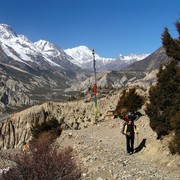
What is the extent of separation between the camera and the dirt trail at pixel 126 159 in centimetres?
1457

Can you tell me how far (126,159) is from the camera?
17250 mm

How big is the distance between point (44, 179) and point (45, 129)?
20278 millimetres

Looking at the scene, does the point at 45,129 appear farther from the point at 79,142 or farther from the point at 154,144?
the point at 154,144

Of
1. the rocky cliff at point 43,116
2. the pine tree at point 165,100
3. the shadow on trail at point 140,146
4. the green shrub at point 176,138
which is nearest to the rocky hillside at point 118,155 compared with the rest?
the shadow on trail at point 140,146

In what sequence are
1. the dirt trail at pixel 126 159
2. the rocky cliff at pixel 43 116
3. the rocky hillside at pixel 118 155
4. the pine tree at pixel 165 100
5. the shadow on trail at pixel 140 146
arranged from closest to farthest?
1. the dirt trail at pixel 126 159
2. the rocky hillside at pixel 118 155
3. the pine tree at pixel 165 100
4. the shadow on trail at pixel 140 146
5. the rocky cliff at pixel 43 116

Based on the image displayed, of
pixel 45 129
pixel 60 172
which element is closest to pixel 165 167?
pixel 60 172

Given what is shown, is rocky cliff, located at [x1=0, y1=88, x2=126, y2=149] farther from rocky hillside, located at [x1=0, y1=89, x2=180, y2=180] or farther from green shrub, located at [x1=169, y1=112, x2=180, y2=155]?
green shrub, located at [x1=169, y1=112, x2=180, y2=155]

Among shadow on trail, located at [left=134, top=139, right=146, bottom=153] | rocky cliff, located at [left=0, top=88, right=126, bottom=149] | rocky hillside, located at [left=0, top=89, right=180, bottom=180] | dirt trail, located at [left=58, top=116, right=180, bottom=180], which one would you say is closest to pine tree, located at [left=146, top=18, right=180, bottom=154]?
rocky hillside, located at [left=0, top=89, right=180, bottom=180]

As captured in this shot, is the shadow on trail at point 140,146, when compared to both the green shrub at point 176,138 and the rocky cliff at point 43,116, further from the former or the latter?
the rocky cliff at point 43,116

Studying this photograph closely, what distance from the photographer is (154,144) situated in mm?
17719

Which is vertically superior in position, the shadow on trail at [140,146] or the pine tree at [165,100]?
the pine tree at [165,100]

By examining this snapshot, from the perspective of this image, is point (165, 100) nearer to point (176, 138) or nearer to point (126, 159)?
point (176, 138)

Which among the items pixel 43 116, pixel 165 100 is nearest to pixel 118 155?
pixel 165 100

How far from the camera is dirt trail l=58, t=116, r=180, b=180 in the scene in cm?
1457
